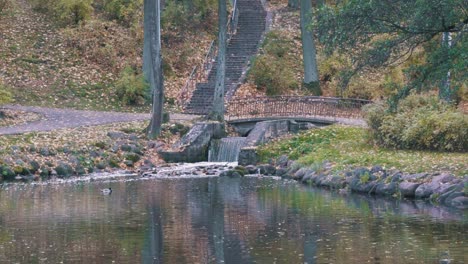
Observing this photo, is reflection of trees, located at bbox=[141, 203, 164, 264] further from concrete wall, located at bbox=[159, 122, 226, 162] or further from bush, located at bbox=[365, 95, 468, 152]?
concrete wall, located at bbox=[159, 122, 226, 162]

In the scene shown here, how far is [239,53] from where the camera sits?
164 ft

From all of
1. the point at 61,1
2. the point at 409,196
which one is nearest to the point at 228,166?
the point at 409,196

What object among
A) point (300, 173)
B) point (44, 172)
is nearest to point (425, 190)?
point (300, 173)

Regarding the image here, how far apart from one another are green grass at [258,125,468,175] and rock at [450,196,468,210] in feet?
3.81

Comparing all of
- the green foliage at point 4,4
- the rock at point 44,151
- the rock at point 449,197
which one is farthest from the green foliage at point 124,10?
the rock at point 449,197

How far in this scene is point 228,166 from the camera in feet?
119

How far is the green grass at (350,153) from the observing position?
1131 inches

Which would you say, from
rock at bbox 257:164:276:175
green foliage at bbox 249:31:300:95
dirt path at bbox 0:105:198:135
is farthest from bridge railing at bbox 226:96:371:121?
rock at bbox 257:164:276:175

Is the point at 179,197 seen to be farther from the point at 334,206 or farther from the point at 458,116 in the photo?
the point at 458,116

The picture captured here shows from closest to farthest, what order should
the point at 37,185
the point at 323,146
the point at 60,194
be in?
the point at 60,194 → the point at 37,185 → the point at 323,146

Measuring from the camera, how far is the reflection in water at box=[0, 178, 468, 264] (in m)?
19.7

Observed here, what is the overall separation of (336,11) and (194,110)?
19.6 metres

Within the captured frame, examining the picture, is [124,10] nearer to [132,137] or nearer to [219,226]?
[132,137]

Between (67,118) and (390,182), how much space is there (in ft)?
52.8
